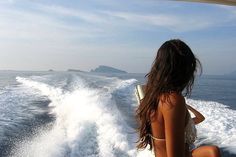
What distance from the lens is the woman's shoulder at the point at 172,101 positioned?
4.60 ft

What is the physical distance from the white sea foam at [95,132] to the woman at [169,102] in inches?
156

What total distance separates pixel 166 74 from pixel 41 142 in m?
5.00

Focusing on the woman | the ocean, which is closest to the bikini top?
the woman

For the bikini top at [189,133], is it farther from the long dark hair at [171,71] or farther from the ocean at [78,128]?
the ocean at [78,128]

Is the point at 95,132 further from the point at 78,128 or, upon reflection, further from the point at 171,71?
the point at 171,71

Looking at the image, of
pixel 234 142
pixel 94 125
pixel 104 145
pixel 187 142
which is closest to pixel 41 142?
pixel 104 145

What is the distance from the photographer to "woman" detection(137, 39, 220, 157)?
1.40 meters

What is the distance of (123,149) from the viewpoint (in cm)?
584

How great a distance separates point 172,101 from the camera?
1.41 meters

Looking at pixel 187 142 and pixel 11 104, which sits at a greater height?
pixel 187 142

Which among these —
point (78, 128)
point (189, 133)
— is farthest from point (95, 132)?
point (189, 133)

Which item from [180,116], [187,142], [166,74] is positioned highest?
[166,74]

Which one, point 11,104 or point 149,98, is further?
point 11,104

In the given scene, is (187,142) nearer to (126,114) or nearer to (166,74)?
(166,74)
